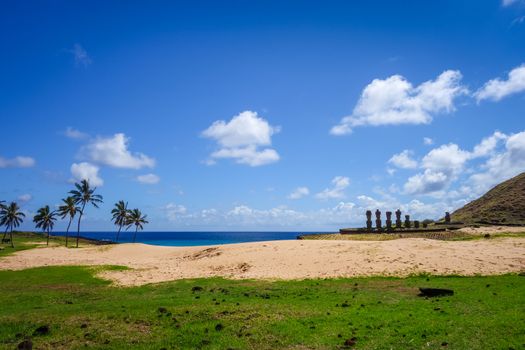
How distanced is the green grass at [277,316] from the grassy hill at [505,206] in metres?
54.3

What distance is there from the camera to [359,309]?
53.7 feet

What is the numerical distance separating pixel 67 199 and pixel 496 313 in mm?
98516

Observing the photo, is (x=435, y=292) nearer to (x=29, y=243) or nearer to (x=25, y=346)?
(x=25, y=346)

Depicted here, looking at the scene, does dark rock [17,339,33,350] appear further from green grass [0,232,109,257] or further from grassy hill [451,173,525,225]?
grassy hill [451,173,525,225]

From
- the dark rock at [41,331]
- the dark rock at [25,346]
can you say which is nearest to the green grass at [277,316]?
the dark rock at [41,331]

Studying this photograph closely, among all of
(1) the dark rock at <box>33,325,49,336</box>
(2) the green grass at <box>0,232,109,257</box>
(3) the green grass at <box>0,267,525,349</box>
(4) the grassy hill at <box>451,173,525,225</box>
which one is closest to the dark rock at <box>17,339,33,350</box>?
(3) the green grass at <box>0,267,525,349</box>

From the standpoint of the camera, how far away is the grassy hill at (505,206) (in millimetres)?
71981

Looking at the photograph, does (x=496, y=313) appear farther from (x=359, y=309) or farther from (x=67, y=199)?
(x=67, y=199)

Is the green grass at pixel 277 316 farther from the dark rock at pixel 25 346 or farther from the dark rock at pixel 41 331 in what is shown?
the dark rock at pixel 25 346

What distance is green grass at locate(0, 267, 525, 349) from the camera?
12203 millimetres

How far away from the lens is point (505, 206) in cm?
8269

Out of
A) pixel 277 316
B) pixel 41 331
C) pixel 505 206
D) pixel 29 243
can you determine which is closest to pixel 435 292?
pixel 277 316

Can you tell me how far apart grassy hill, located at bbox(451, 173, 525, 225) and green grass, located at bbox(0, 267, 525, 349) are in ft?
178

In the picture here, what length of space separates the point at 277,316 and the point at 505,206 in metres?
Result: 85.8
